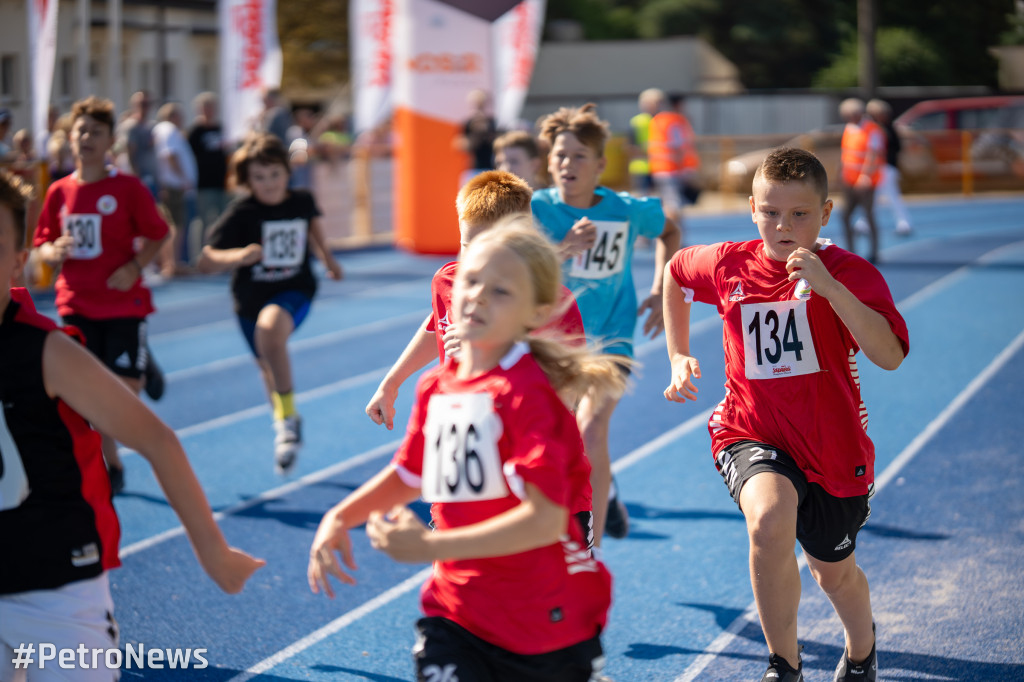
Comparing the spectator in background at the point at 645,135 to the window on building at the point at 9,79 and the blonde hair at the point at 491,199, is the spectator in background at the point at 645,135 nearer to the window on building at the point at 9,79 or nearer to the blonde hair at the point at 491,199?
the window on building at the point at 9,79

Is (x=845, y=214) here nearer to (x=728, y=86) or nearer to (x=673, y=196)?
(x=673, y=196)

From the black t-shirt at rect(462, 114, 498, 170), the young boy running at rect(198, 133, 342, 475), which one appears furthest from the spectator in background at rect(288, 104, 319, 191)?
the young boy running at rect(198, 133, 342, 475)

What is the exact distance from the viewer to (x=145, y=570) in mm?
5402

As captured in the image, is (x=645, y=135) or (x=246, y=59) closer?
(x=246, y=59)

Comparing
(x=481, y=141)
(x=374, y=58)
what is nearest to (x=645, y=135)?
(x=481, y=141)

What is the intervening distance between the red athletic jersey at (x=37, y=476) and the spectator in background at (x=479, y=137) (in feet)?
45.4

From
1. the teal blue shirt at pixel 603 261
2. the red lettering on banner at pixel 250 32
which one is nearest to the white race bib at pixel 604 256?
the teal blue shirt at pixel 603 261

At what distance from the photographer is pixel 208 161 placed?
15.2 metres

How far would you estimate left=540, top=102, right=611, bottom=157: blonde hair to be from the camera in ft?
16.0

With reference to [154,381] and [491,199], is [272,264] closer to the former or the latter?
[154,381]

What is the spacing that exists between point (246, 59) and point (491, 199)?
43.1 ft

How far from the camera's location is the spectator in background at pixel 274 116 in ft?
50.8

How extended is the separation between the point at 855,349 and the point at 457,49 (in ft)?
45.0

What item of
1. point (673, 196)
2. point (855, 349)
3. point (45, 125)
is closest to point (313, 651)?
point (855, 349)
